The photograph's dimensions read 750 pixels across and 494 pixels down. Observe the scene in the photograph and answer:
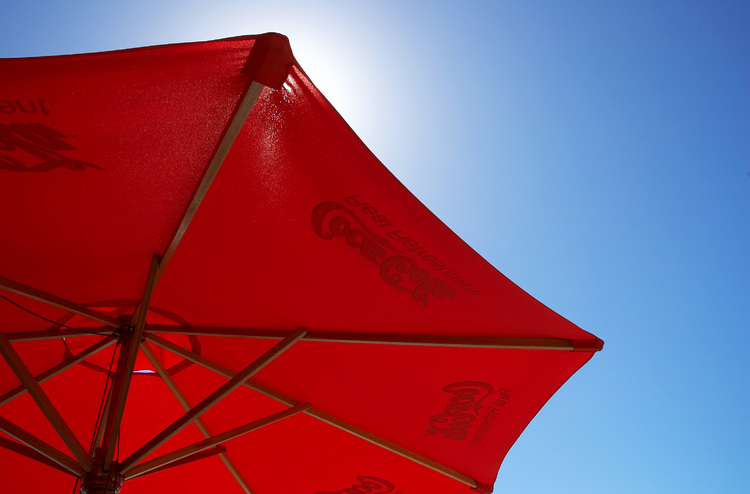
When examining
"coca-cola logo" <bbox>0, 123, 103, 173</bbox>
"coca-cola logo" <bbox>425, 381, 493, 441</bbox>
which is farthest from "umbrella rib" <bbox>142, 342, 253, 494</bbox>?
"coca-cola logo" <bbox>0, 123, 103, 173</bbox>

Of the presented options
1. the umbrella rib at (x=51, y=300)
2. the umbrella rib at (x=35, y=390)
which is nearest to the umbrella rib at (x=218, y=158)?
the umbrella rib at (x=51, y=300)

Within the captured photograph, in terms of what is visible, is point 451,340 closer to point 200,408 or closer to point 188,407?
point 200,408

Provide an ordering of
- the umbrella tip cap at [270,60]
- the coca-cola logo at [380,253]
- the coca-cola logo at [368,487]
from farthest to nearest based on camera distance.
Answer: the coca-cola logo at [368,487]
the coca-cola logo at [380,253]
the umbrella tip cap at [270,60]

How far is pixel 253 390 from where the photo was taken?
437 centimetres

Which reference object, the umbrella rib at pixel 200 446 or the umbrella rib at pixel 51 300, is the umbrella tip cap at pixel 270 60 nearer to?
the umbrella rib at pixel 51 300

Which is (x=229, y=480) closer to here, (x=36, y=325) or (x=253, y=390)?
(x=253, y=390)

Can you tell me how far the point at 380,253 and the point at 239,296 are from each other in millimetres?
977

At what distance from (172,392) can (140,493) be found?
3.09 feet

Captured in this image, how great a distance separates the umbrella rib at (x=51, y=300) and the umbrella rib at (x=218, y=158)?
649 mm

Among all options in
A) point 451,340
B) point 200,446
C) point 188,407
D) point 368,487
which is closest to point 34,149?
point 200,446

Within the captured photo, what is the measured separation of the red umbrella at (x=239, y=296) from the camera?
2.38m

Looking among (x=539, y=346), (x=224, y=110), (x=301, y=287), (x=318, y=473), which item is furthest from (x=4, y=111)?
(x=318, y=473)

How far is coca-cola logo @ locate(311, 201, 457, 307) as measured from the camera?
9.67 feet

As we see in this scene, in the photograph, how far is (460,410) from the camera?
407cm
